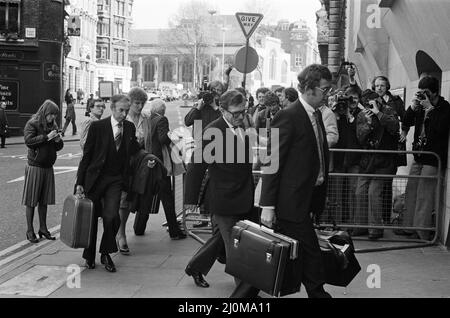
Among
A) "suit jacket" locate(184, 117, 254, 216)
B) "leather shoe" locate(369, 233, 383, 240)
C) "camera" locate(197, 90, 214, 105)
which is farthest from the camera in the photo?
"camera" locate(197, 90, 214, 105)

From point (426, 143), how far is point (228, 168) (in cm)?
347

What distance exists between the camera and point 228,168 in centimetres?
623

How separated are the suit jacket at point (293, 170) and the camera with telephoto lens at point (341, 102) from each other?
152 inches

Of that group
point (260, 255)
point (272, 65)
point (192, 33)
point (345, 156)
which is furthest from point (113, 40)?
point (260, 255)

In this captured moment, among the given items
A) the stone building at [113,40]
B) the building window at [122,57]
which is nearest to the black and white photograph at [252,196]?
the stone building at [113,40]

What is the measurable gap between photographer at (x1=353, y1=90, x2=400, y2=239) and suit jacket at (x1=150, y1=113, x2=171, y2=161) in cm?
258

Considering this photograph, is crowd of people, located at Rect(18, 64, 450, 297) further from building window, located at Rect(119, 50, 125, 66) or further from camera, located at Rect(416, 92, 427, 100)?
building window, located at Rect(119, 50, 125, 66)

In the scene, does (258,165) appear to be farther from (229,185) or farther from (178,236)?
(229,185)

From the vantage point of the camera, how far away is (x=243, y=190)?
20.4 ft

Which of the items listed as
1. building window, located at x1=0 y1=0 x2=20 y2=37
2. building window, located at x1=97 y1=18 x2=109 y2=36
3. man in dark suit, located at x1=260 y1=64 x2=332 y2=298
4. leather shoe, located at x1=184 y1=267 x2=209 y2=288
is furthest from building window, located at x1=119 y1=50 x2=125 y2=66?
man in dark suit, located at x1=260 y1=64 x2=332 y2=298

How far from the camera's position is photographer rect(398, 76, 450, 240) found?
8.34 meters

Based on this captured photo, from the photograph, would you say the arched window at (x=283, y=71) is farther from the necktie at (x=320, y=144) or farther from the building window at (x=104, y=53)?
the necktie at (x=320, y=144)

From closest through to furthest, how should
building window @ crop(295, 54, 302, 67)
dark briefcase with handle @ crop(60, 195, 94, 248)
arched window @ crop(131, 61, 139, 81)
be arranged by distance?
dark briefcase with handle @ crop(60, 195, 94, 248) → arched window @ crop(131, 61, 139, 81) → building window @ crop(295, 54, 302, 67)

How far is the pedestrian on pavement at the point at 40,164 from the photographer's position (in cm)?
881
